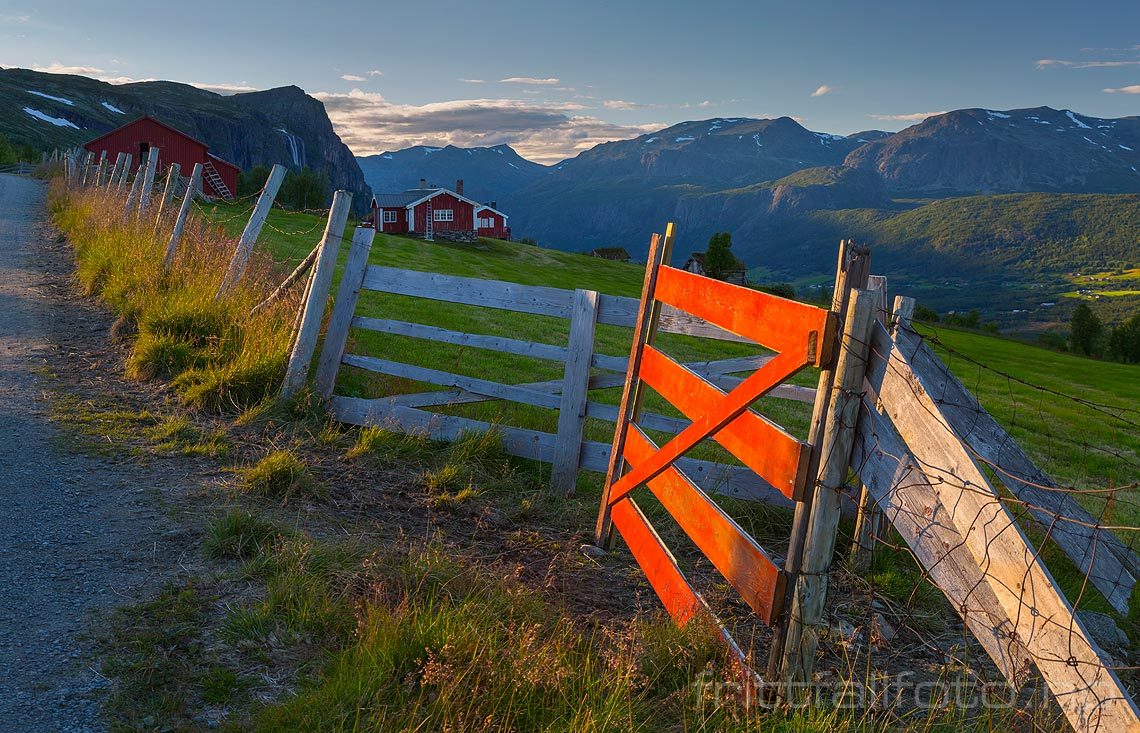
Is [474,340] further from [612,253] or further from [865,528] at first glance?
[612,253]

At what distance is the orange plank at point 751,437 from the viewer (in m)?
3.51

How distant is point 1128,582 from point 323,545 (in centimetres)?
479

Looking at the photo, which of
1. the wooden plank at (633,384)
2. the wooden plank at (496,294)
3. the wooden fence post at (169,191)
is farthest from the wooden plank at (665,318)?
the wooden fence post at (169,191)

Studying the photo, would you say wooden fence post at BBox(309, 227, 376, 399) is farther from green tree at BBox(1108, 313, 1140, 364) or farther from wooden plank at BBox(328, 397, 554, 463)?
green tree at BBox(1108, 313, 1140, 364)

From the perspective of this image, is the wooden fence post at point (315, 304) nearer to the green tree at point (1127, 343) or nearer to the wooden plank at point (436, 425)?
the wooden plank at point (436, 425)

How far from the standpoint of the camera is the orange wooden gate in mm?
3584

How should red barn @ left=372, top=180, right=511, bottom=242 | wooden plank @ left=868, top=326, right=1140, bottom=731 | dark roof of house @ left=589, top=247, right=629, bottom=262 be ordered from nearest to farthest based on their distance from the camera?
1. wooden plank @ left=868, top=326, right=1140, bottom=731
2. red barn @ left=372, top=180, right=511, bottom=242
3. dark roof of house @ left=589, top=247, right=629, bottom=262

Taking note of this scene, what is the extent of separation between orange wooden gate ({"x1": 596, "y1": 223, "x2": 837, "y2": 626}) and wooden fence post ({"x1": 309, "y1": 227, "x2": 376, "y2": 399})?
11.0 feet

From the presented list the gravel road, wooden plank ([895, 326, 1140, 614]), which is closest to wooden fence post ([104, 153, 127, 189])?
the gravel road

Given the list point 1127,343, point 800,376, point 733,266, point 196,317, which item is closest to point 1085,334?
point 1127,343

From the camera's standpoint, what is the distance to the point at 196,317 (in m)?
8.69

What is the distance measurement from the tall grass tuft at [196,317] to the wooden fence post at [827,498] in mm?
A: 5835

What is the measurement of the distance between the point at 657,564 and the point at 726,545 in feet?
3.29

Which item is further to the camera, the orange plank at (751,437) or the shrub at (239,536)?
the shrub at (239,536)
